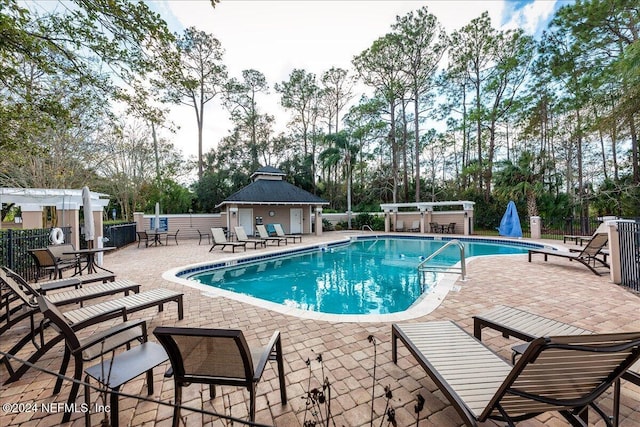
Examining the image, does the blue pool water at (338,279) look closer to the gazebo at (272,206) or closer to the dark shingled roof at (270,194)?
the gazebo at (272,206)

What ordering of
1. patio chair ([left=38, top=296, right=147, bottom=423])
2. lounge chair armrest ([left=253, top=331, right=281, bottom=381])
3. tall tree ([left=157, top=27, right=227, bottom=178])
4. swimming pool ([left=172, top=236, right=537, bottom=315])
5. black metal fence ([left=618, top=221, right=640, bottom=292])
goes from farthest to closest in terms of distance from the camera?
tall tree ([left=157, top=27, right=227, bottom=178]) < swimming pool ([left=172, top=236, right=537, bottom=315]) < black metal fence ([left=618, top=221, right=640, bottom=292]) < patio chair ([left=38, top=296, right=147, bottom=423]) < lounge chair armrest ([left=253, top=331, right=281, bottom=381])

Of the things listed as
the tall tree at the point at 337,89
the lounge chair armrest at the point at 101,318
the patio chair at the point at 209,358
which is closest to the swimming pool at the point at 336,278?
the lounge chair armrest at the point at 101,318

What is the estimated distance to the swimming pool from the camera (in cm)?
613

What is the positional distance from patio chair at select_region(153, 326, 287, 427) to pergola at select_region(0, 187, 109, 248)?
8954mm

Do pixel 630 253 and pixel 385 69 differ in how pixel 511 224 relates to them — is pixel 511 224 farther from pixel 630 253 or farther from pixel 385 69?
pixel 385 69

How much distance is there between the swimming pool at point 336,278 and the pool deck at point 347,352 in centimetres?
101

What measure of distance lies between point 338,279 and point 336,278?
143 millimetres

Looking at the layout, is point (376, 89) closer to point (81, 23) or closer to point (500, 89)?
point (500, 89)

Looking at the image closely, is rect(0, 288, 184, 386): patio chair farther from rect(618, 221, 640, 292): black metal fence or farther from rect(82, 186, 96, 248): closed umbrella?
rect(618, 221, 640, 292): black metal fence

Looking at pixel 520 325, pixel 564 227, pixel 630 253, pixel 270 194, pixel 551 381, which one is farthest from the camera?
pixel 270 194

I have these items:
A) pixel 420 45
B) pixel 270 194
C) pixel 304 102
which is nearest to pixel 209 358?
pixel 270 194

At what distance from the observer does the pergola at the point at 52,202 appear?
797 centimetres

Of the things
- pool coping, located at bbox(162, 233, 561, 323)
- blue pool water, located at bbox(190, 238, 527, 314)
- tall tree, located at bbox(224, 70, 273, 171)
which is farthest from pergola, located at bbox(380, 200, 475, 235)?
tall tree, located at bbox(224, 70, 273, 171)

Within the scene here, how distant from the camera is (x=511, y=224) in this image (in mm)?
15312
